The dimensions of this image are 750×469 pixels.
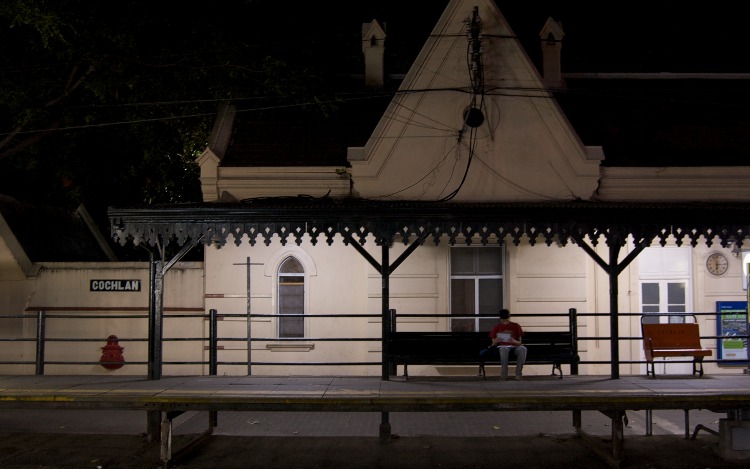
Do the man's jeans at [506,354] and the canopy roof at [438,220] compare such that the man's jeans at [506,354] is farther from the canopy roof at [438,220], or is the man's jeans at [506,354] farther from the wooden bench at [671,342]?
the wooden bench at [671,342]

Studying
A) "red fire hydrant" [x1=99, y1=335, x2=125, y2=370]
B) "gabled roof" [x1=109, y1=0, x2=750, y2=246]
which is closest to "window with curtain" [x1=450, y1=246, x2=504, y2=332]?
"gabled roof" [x1=109, y1=0, x2=750, y2=246]

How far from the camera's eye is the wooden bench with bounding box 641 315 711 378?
1093 cm

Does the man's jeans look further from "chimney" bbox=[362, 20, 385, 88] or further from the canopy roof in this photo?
"chimney" bbox=[362, 20, 385, 88]

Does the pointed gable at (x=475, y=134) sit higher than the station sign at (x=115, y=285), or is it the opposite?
the pointed gable at (x=475, y=134)

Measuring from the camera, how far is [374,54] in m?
14.8

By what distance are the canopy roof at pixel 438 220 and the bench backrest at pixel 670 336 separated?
1.91m

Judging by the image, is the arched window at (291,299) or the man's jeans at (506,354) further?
the arched window at (291,299)

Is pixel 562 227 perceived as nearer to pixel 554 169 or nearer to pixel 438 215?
pixel 438 215

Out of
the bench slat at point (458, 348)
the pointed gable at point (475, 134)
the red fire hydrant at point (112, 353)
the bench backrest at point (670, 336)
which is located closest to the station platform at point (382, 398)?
the bench slat at point (458, 348)

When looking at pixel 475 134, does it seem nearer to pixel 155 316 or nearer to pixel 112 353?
pixel 155 316

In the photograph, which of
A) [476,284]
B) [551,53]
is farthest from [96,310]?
[551,53]

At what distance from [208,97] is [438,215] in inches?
276

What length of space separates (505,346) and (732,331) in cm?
628

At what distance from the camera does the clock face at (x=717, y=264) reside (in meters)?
13.9
